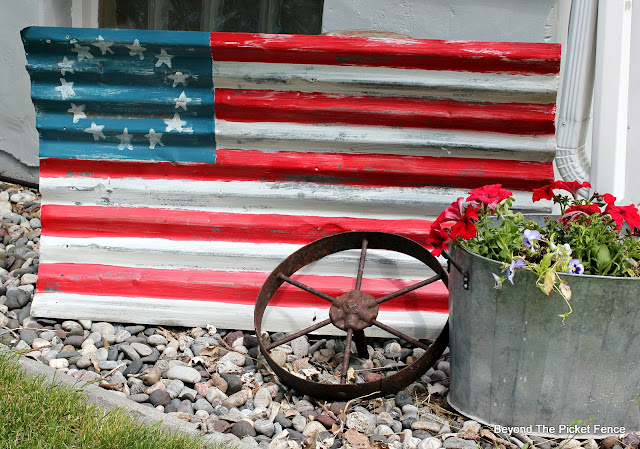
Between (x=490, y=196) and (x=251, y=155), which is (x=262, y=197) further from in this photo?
(x=490, y=196)

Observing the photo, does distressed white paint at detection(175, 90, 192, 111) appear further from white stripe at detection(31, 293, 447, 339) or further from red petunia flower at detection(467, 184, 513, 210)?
red petunia flower at detection(467, 184, 513, 210)

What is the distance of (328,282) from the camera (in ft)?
10.0

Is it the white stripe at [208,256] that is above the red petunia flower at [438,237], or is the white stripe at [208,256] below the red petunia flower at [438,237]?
below

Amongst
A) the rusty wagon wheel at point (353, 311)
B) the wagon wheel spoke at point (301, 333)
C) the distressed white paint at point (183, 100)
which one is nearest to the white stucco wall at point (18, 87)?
the distressed white paint at point (183, 100)

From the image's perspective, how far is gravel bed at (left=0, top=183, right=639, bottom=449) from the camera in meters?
2.30

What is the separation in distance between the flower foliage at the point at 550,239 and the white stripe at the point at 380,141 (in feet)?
1.79

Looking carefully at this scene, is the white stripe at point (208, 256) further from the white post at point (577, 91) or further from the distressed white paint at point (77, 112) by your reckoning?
the white post at point (577, 91)

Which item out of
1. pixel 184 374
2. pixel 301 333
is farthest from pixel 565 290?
pixel 184 374

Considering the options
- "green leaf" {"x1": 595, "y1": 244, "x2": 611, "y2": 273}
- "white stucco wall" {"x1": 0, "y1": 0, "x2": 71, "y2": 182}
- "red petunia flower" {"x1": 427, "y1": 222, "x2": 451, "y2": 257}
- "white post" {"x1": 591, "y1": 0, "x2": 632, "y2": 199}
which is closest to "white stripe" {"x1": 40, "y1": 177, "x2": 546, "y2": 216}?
"white post" {"x1": 591, "y1": 0, "x2": 632, "y2": 199}

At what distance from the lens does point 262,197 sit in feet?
10.1

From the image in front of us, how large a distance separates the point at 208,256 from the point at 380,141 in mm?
951

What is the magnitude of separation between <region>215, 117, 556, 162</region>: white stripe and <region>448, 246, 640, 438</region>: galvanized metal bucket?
0.77 metres

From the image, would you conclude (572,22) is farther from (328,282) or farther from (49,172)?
(49,172)

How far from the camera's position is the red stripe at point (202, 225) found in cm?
308
